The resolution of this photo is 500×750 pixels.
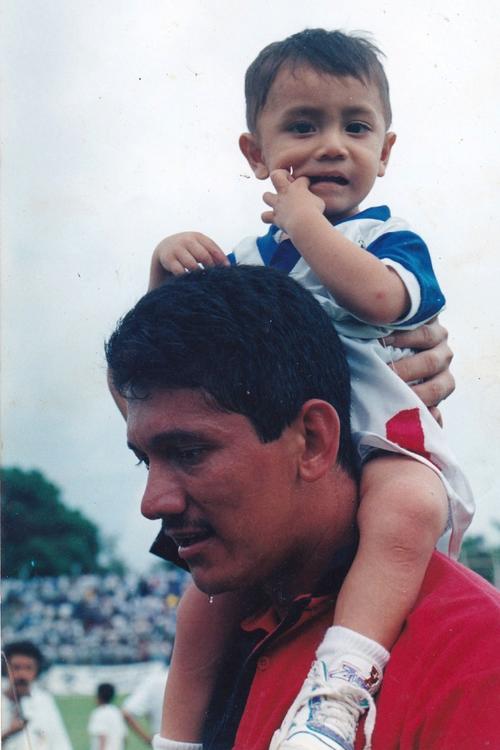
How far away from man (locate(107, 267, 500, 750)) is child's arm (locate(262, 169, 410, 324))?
0.09 metres

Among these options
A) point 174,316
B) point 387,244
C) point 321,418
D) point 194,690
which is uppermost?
point 387,244

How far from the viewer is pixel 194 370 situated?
197cm

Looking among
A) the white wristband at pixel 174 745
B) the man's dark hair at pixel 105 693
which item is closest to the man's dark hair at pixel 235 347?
the white wristband at pixel 174 745

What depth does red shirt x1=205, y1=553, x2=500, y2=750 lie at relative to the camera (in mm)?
1652

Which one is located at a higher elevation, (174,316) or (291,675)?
(174,316)

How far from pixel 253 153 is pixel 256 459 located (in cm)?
101

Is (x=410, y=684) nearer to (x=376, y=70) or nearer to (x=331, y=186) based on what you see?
(x=331, y=186)

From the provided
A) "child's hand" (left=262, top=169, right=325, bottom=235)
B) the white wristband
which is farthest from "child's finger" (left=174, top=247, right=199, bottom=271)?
the white wristband

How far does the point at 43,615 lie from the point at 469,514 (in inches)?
802

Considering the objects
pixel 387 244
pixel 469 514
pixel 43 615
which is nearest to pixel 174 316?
pixel 387 244

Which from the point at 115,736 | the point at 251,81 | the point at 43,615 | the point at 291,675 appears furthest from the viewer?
the point at 43,615

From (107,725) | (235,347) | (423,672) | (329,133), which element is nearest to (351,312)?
(235,347)

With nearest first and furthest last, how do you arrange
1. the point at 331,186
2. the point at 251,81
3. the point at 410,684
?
1. the point at 410,684
2. the point at 331,186
3. the point at 251,81

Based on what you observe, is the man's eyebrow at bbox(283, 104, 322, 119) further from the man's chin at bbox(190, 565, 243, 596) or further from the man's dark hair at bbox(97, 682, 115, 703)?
the man's dark hair at bbox(97, 682, 115, 703)
